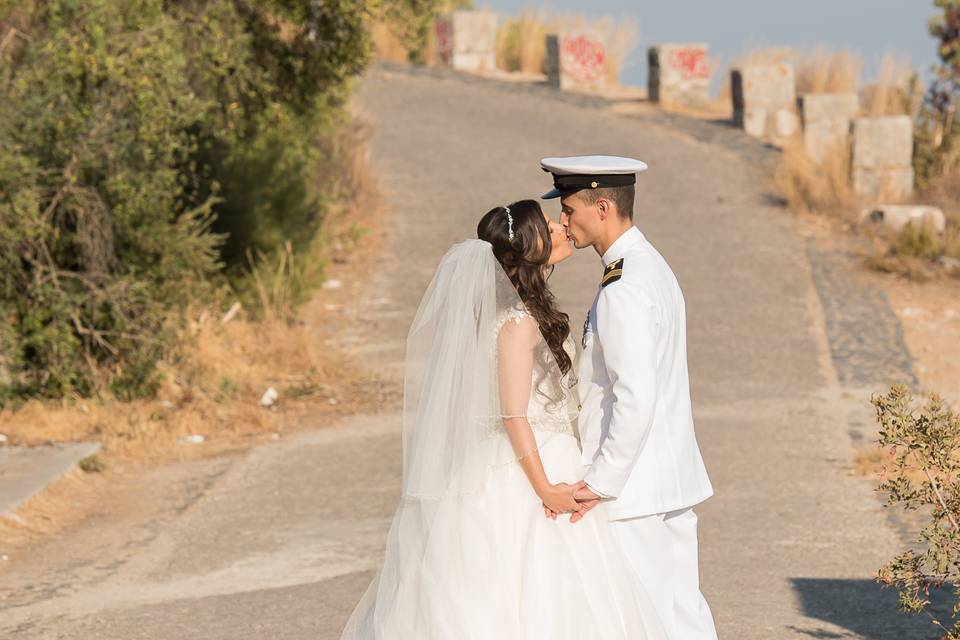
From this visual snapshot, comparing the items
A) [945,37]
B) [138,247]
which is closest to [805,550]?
[138,247]

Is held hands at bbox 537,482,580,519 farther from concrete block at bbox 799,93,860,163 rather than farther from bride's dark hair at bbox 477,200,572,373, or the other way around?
concrete block at bbox 799,93,860,163

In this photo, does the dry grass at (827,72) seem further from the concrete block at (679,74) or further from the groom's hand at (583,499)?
the groom's hand at (583,499)

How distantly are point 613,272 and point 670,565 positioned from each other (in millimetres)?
992

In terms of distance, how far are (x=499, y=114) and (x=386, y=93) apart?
8.43 ft

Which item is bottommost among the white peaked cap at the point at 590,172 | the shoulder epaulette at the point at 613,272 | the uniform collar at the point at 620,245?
the shoulder epaulette at the point at 613,272

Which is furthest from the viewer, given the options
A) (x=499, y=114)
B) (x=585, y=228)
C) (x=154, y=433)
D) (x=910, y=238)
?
(x=499, y=114)

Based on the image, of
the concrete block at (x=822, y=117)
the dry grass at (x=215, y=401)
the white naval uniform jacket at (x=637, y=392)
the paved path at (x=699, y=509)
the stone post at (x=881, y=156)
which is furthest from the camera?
the concrete block at (x=822, y=117)

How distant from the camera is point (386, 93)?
27172 millimetres

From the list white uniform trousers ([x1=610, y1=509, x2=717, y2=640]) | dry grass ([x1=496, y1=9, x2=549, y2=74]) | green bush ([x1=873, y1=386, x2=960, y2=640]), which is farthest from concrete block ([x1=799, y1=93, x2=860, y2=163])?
white uniform trousers ([x1=610, y1=509, x2=717, y2=640])

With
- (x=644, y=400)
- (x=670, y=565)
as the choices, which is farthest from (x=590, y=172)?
(x=670, y=565)

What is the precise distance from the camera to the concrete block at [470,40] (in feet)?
100

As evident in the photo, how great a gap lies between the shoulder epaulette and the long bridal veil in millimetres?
304

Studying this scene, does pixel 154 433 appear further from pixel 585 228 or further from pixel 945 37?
pixel 945 37

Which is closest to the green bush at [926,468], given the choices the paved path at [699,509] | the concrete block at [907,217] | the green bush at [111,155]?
the paved path at [699,509]
